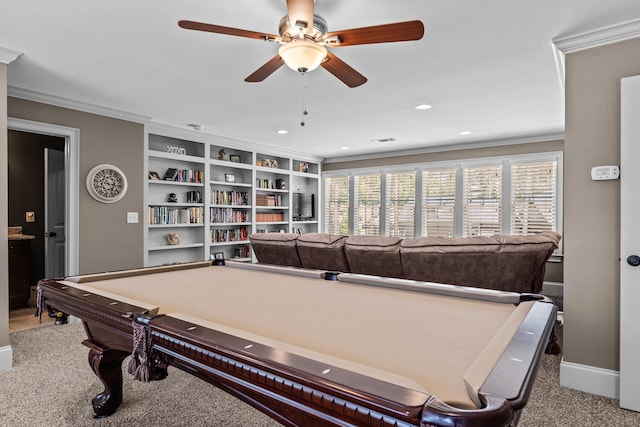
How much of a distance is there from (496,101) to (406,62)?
5.13 feet

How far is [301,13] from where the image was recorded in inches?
69.9

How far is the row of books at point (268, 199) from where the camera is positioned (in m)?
6.71

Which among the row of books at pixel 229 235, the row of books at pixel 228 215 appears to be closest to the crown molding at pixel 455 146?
the row of books at pixel 228 215

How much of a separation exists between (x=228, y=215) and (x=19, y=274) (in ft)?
9.14

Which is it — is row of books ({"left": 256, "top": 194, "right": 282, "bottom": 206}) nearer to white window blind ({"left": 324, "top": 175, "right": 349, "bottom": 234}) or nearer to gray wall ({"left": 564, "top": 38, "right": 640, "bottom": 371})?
white window blind ({"left": 324, "top": 175, "right": 349, "bottom": 234})

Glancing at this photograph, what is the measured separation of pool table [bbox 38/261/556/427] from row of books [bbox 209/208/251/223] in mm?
3692

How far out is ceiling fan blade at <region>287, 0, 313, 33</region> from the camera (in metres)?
1.75

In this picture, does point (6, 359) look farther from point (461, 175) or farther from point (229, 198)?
point (461, 175)

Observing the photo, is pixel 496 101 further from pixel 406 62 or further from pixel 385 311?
pixel 385 311

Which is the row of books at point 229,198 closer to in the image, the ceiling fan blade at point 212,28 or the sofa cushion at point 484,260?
the sofa cushion at point 484,260

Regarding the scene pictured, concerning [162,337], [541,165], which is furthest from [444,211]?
[162,337]

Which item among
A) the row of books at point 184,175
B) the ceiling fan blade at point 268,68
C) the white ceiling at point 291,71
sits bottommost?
the row of books at point 184,175

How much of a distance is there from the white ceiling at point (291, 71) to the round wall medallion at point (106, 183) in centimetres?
68

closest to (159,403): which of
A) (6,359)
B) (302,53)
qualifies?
(6,359)
